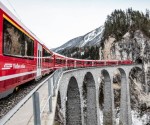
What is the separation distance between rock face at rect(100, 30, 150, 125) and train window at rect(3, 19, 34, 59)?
4940cm

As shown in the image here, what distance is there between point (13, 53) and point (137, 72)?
62.4m

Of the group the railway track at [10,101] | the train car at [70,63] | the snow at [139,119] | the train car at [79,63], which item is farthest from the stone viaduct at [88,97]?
the snow at [139,119]

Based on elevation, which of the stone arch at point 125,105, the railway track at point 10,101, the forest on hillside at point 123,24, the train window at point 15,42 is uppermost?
the forest on hillside at point 123,24

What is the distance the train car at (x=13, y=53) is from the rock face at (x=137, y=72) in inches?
1938

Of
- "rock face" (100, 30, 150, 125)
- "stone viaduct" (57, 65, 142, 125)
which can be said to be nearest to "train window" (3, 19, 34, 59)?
"stone viaduct" (57, 65, 142, 125)

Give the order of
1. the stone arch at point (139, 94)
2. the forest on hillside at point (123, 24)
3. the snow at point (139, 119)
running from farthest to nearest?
the forest on hillside at point (123, 24) < the stone arch at point (139, 94) < the snow at point (139, 119)

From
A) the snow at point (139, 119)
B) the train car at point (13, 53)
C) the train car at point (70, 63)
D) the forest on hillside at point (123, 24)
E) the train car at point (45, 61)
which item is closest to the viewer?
the train car at point (13, 53)

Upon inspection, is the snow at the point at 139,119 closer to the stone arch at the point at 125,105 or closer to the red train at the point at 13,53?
the stone arch at the point at 125,105

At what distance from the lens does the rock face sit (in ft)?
207

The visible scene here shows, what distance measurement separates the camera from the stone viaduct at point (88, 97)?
76.4 ft

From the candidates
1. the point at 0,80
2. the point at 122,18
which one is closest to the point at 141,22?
the point at 122,18

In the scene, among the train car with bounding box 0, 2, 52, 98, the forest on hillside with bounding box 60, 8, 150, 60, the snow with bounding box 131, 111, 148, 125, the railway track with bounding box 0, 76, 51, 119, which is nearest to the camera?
the railway track with bounding box 0, 76, 51, 119

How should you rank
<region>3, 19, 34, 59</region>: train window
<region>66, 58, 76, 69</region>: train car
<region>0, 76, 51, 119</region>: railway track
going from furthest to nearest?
<region>66, 58, 76, 69</region>: train car < <region>3, 19, 34, 59</region>: train window < <region>0, 76, 51, 119</region>: railway track

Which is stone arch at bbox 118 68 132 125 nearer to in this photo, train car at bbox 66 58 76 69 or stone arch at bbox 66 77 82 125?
train car at bbox 66 58 76 69
